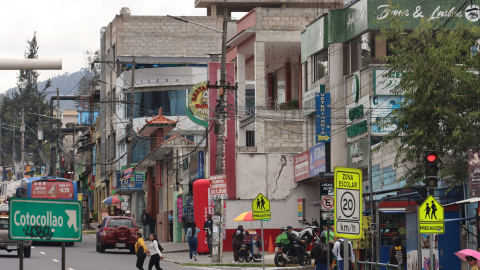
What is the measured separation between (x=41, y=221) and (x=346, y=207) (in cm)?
460

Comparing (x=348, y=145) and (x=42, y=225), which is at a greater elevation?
(x=348, y=145)

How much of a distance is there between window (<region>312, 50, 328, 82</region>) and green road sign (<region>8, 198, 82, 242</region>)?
26.8m

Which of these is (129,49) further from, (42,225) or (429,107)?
(42,225)

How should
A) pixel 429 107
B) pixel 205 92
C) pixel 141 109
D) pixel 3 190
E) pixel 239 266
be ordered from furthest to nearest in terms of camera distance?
pixel 3 190 < pixel 141 109 < pixel 205 92 < pixel 239 266 < pixel 429 107

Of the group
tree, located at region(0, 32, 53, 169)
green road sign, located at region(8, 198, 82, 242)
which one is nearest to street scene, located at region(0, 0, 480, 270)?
green road sign, located at region(8, 198, 82, 242)

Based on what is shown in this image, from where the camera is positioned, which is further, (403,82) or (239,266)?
(239,266)

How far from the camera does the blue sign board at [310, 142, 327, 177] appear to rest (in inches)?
1340

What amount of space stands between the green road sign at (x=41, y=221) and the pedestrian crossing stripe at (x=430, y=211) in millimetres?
7849

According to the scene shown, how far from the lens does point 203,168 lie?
41.3 meters

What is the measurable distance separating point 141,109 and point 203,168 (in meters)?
24.2

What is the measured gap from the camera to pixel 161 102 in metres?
64.2

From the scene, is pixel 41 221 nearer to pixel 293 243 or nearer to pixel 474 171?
pixel 474 171

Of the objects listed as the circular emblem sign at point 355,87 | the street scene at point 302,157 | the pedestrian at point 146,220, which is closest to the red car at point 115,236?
the street scene at point 302,157

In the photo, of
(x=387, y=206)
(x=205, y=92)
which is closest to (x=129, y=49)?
(x=205, y=92)
